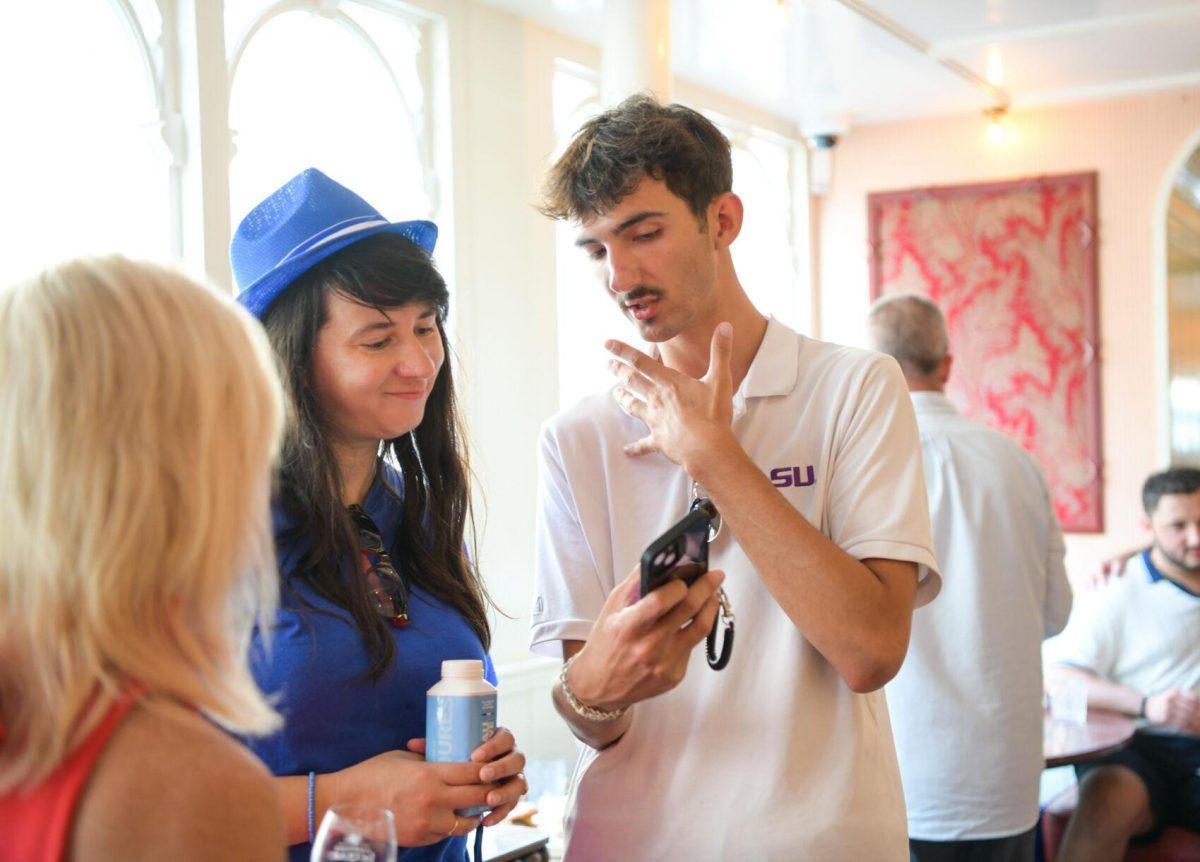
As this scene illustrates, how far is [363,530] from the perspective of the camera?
168 centimetres

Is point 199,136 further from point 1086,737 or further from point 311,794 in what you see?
point 1086,737

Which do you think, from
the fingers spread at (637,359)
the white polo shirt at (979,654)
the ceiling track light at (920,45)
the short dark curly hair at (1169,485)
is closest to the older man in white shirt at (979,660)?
the white polo shirt at (979,654)

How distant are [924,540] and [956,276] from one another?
5.94 m

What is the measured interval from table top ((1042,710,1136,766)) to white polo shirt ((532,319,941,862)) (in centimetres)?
192

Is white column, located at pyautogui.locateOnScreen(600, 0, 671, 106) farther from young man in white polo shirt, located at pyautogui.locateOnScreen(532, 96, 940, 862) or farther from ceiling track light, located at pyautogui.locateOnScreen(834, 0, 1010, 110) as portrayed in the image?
young man in white polo shirt, located at pyautogui.locateOnScreen(532, 96, 940, 862)

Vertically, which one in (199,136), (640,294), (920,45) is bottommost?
(640,294)

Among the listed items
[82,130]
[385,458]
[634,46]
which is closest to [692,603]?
[385,458]

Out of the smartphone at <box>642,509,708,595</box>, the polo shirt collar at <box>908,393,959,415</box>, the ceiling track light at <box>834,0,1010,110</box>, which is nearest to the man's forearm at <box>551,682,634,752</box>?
the smartphone at <box>642,509,708,595</box>

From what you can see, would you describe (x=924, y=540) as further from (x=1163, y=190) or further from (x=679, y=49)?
(x=1163, y=190)

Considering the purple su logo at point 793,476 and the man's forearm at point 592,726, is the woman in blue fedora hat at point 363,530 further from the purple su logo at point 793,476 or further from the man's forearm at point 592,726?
the purple su logo at point 793,476

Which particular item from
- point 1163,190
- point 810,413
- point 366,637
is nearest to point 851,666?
point 810,413

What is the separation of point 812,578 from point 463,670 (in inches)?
16.5

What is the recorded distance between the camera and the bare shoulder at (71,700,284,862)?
0.79m

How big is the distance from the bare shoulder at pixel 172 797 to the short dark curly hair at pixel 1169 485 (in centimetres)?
373
